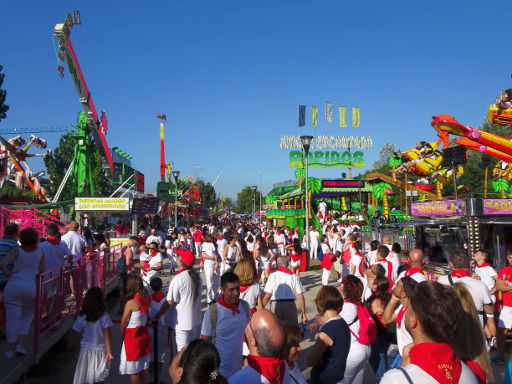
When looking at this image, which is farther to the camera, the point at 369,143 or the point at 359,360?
the point at 369,143

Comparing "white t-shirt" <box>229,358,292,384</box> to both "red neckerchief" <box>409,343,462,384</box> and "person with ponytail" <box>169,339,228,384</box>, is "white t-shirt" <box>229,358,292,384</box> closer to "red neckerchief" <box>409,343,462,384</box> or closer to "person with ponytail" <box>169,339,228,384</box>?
"person with ponytail" <box>169,339,228,384</box>

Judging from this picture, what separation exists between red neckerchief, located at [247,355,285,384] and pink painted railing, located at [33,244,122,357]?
4.03 metres

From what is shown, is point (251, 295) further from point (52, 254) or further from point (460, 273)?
point (52, 254)

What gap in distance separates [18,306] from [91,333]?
1.52 m

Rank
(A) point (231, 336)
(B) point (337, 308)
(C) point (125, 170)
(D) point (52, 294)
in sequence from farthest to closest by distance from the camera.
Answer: (C) point (125, 170), (D) point (52, 294), (A) point (231, 336), (B) point (337, 308)

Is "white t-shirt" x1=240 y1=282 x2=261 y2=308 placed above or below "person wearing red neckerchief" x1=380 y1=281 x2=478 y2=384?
below

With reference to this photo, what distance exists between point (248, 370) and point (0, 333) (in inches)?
207

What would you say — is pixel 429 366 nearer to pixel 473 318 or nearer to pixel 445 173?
pixel 473 318

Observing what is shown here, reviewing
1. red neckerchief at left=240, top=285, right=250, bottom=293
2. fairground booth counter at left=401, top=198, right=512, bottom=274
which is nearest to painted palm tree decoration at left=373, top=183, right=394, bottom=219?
fairground booth counter at left=401, top=198, right=512, bottom=274

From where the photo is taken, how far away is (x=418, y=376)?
2.02 meters

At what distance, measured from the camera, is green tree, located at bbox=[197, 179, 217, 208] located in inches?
3246

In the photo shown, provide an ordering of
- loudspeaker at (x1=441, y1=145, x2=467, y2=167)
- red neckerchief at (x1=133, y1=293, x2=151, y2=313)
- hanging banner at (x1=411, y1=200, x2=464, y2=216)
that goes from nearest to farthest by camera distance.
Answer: red neckerchief at (x1=133, y1=293, x2=151, y2=313), hanging banner at (x1=411, y1=200, x2=464, y2=216), loudspeaker at (x1=441, y1=145, x2=467, y2=167)

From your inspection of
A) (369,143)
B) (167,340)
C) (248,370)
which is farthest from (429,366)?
(369,143)

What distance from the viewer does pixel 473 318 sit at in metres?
2.37
